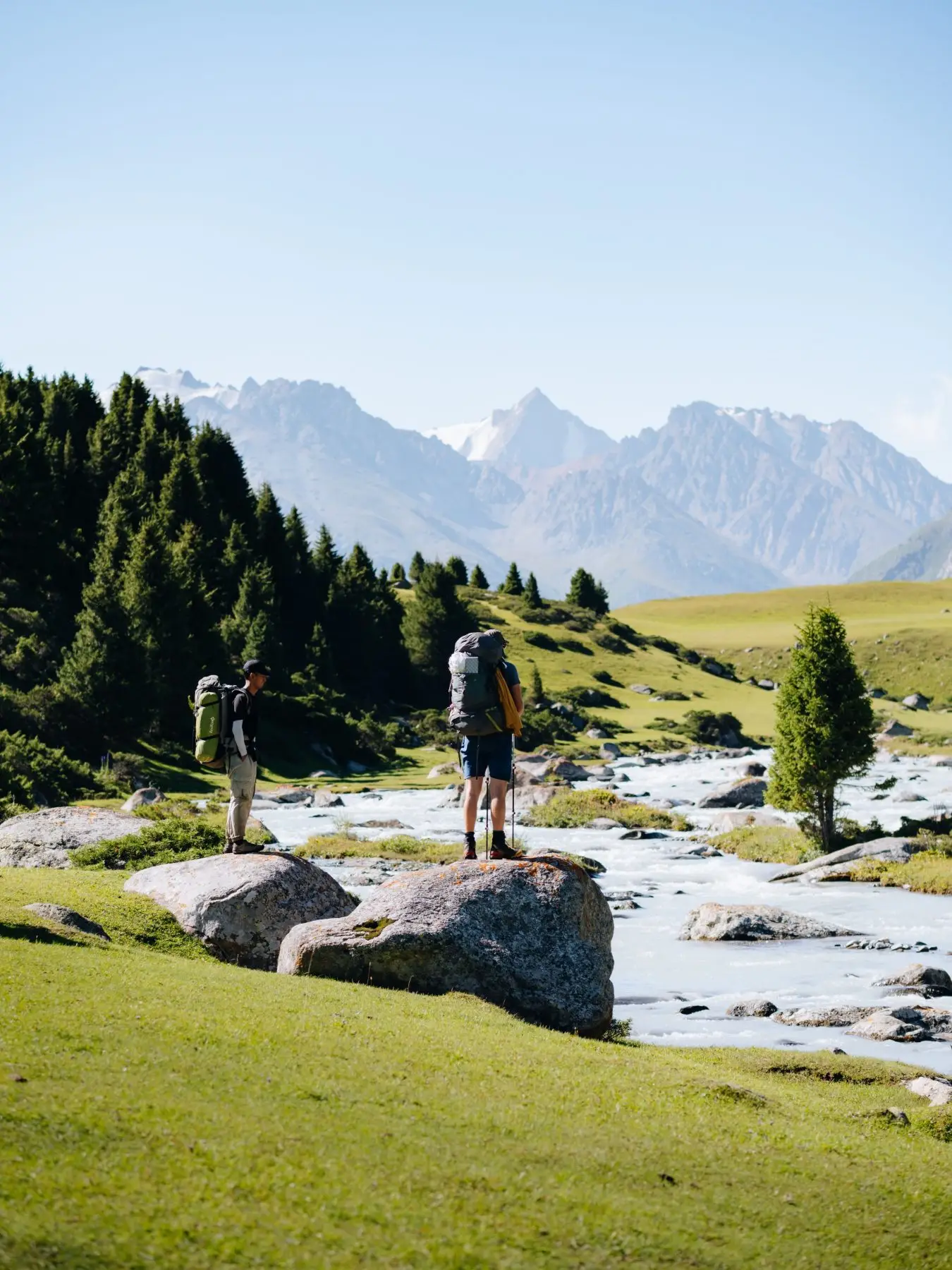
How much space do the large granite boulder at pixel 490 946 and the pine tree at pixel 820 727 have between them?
26.4 metres

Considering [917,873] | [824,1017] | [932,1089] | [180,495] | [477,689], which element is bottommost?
[917,873]

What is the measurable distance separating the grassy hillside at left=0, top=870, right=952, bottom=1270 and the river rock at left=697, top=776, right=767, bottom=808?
139 ft

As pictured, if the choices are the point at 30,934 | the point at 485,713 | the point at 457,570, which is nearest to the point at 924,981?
the point at 485,713

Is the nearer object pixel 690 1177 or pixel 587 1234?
pixel 587 1234

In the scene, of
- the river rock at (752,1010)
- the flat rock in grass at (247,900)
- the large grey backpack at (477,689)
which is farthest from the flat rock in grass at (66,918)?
the river rock at (752,1010)

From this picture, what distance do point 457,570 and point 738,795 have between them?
80.9 metres

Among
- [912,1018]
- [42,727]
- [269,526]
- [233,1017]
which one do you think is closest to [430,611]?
[269,526]

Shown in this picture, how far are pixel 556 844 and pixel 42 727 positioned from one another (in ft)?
78.5

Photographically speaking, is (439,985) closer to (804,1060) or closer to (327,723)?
(804,1060)

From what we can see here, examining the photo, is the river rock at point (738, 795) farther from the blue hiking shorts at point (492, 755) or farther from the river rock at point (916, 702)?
the river rock at point (916, 702)

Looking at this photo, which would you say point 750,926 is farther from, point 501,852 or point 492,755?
point 492,755

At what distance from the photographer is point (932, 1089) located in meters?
14.9

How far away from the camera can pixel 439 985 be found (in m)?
16.1

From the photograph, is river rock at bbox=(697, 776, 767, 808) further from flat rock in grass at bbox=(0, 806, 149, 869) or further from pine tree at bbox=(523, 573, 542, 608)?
pine tree at bbox=(523, 573, 542, 608)
